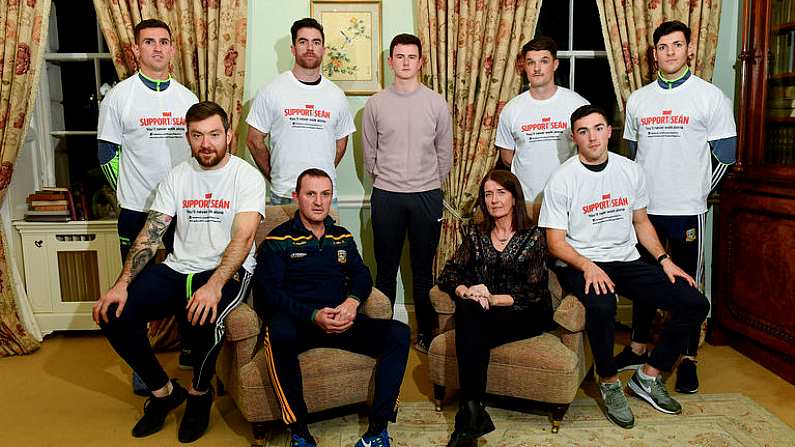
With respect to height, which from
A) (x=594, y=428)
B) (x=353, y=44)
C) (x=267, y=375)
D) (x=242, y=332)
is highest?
(x=353, y=44)

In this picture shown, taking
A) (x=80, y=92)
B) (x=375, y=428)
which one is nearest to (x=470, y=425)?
(x=375, y=428)

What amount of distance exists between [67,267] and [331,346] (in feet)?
6.77

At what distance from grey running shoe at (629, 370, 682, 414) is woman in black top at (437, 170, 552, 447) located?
0.53 metres

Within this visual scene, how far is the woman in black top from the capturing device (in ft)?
8.37

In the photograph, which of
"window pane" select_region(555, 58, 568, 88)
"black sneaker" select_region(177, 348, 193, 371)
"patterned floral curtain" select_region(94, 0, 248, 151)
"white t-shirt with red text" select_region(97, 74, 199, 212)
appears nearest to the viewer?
"white t-shirt with red text" select_region(97, 74, 199, 212)

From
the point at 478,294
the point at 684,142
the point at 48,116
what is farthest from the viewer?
the point at 48,116

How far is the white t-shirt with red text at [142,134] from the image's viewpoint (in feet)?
9.77

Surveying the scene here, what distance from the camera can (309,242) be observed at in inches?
104

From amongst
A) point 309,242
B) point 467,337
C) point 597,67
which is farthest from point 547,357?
point 597,67

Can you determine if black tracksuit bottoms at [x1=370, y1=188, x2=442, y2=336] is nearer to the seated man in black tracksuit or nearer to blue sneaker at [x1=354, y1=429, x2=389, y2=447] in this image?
the seated man in black tracksuit

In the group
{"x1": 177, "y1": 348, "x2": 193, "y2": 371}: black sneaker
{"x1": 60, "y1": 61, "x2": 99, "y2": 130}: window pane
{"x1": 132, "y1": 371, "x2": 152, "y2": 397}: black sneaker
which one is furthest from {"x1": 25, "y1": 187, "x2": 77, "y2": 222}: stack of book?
{"x1": 132, "y1": 371, "x2": 152, "y2": 397}: black sneaker

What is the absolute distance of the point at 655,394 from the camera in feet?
9.32

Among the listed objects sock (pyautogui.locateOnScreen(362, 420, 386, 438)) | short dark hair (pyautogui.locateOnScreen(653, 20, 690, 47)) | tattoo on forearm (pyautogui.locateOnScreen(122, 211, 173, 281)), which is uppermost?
short dark hair (pyautogui.locateOnScreen(653, 20, 690, 47))

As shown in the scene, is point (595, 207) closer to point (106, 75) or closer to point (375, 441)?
point (375, 441)
